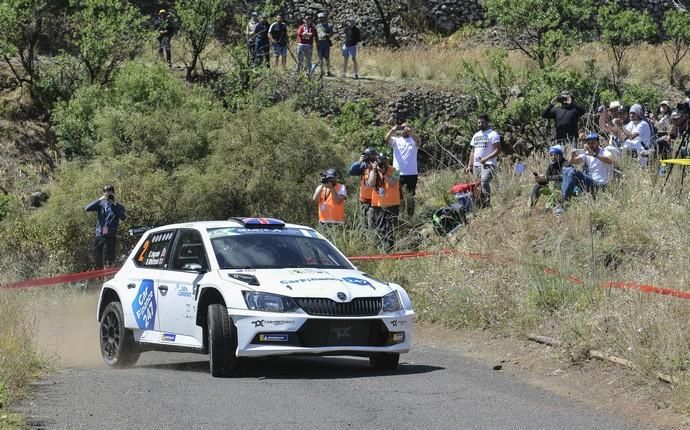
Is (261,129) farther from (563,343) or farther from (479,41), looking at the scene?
(479,41)

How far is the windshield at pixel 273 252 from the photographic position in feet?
41.3

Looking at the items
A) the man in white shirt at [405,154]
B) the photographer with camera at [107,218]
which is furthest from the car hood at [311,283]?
the photographer with camera at [107,218]

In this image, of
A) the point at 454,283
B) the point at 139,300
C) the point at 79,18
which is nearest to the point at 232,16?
the point at 79,18

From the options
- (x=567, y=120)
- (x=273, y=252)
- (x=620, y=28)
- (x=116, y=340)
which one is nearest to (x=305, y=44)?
(x=620, y=28)

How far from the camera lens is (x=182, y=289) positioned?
1256cm

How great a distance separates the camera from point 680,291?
12.3 m

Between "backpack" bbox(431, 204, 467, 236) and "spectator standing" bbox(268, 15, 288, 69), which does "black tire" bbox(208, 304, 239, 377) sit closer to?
"backpack" bbox(431, 204, 467, 236)

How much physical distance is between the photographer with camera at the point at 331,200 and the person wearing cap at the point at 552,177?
309cm

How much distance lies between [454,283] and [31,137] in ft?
68.4

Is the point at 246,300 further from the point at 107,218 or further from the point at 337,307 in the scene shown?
the point at 107,218

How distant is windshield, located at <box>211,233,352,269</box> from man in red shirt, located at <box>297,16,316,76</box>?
2039 centimetres

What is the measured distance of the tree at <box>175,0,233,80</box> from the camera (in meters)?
34.4

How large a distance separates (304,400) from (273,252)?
2686mm

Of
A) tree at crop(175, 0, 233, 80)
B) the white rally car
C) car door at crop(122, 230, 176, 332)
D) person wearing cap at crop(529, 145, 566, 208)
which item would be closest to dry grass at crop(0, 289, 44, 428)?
the white rally car
